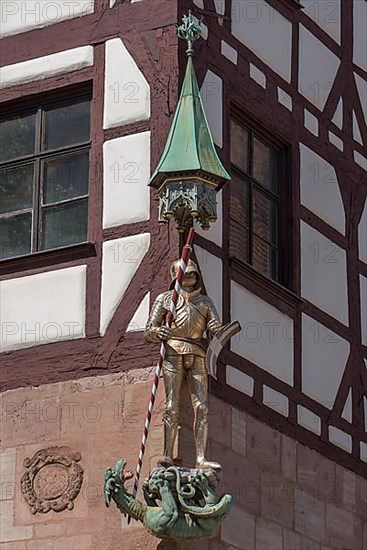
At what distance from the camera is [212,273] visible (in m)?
17.1

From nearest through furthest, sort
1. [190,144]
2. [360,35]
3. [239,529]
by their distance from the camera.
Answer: [190,144] < [239,529] < [360,35]

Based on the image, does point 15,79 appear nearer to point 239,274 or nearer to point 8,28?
point 8,28

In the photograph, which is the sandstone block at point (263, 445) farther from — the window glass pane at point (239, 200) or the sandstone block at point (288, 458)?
the window glass pane at point (239, 200)

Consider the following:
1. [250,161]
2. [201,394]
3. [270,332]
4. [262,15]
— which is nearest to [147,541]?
[201,394]

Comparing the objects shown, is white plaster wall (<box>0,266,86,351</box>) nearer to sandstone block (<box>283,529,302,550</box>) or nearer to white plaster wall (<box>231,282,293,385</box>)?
white plaster wall (<box>231,282,293,385</box>)

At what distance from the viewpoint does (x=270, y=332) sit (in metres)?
17.7

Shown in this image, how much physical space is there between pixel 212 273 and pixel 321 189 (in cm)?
221

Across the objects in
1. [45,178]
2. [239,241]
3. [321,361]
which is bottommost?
[321,361]

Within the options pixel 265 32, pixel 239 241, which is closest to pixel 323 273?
pixel 239 241

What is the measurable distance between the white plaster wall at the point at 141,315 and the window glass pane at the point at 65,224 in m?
0.92

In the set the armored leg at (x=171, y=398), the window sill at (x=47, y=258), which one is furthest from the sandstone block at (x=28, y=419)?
the armored leg at (x=171, y=398)

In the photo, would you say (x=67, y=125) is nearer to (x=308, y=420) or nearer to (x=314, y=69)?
(x=314, y=69)

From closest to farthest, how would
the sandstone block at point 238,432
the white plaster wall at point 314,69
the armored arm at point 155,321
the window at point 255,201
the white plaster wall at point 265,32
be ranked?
the armored arm at point 155,321, the sandstone block at point 238,432, the window at point 255,201, the white plaster wall at point 265,32, the white plaster wall at point 314,69

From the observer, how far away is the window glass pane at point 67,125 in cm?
1780
